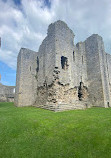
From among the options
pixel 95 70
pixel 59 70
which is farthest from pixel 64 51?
pixel 95 70

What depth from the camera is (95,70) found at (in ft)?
53.1

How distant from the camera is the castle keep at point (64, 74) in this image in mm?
12715

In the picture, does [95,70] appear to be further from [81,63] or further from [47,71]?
[47,71]

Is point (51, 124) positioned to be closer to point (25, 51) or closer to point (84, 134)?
point (84, 134)

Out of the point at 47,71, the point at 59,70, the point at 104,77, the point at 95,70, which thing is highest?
the point at 95,70

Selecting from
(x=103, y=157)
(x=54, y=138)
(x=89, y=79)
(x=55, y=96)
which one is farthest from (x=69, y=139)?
(x=89, y=79)

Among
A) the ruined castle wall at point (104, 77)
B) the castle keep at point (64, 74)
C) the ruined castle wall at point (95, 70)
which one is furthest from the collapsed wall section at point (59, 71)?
the ruined castle wall at point (104, 77)

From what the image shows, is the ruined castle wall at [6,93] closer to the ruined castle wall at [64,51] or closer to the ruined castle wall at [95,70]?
the ruined castle wall at [64,51]

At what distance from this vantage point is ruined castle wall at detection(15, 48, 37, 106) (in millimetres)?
16247

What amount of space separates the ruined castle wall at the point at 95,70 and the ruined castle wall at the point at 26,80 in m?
8.53

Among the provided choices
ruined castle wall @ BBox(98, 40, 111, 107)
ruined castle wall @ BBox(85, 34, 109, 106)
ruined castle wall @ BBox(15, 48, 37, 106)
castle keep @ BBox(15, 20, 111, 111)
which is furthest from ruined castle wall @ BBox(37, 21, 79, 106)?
ruined castle wall @ BBox(98, 40, 111, 107)

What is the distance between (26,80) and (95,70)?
10.5m

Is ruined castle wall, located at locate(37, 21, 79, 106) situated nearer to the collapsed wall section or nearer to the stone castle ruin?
the collapsed wall section

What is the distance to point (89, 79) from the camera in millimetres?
16766
